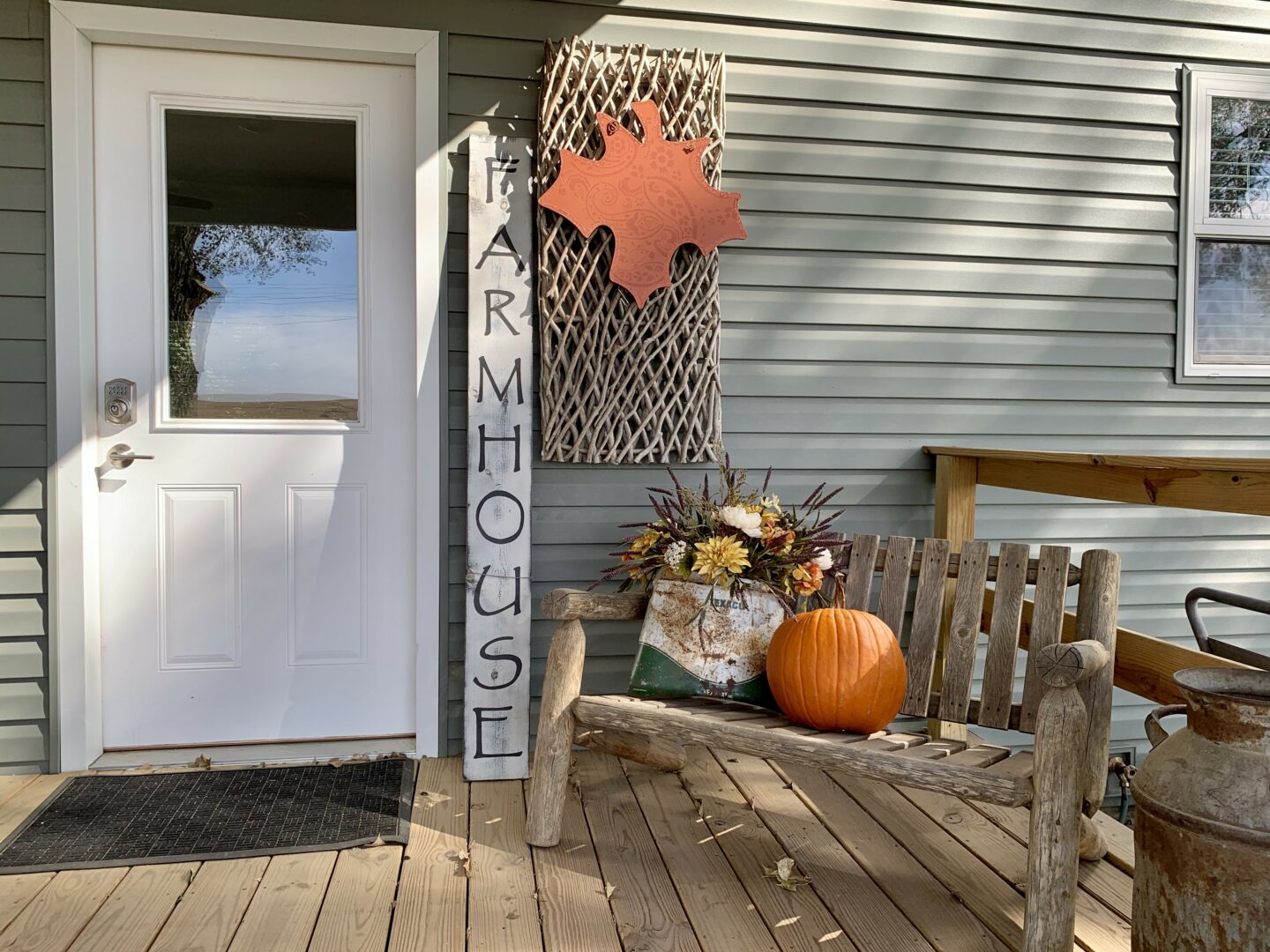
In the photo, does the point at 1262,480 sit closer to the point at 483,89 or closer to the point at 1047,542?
the point at 1047,542

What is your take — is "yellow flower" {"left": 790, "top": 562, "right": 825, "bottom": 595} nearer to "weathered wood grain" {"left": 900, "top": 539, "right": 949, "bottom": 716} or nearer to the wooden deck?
"weathered wood grain" {"left": 900, "top": 539, "right": 949, "bottom": 716}

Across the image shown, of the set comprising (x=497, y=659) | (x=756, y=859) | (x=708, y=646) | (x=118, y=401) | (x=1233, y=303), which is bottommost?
(x=756, y=859)

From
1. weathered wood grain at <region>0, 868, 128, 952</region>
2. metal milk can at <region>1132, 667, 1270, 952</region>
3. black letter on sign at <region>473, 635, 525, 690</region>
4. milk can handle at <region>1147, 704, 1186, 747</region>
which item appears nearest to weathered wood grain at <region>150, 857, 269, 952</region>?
weathered wood grain at <region>0, 868, 128, 952</region>

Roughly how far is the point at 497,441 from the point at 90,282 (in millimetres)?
1229

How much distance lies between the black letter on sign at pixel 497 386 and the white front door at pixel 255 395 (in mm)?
292

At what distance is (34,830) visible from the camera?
7.12 ft

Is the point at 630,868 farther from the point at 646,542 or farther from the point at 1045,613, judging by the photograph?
the point at 1045,613

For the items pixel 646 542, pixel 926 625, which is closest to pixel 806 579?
pixel 926 625

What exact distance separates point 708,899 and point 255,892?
963 millimetres

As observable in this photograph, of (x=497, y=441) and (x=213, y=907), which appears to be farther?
(x=497, y=441)

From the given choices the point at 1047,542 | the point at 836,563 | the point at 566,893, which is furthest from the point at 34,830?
the point at 1047,542

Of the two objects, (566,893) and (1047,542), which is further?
(1047,542)

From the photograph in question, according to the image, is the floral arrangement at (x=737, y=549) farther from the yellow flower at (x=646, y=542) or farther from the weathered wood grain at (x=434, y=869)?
the weathered wood grain at (x=434, y=869)

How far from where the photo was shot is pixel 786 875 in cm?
197
